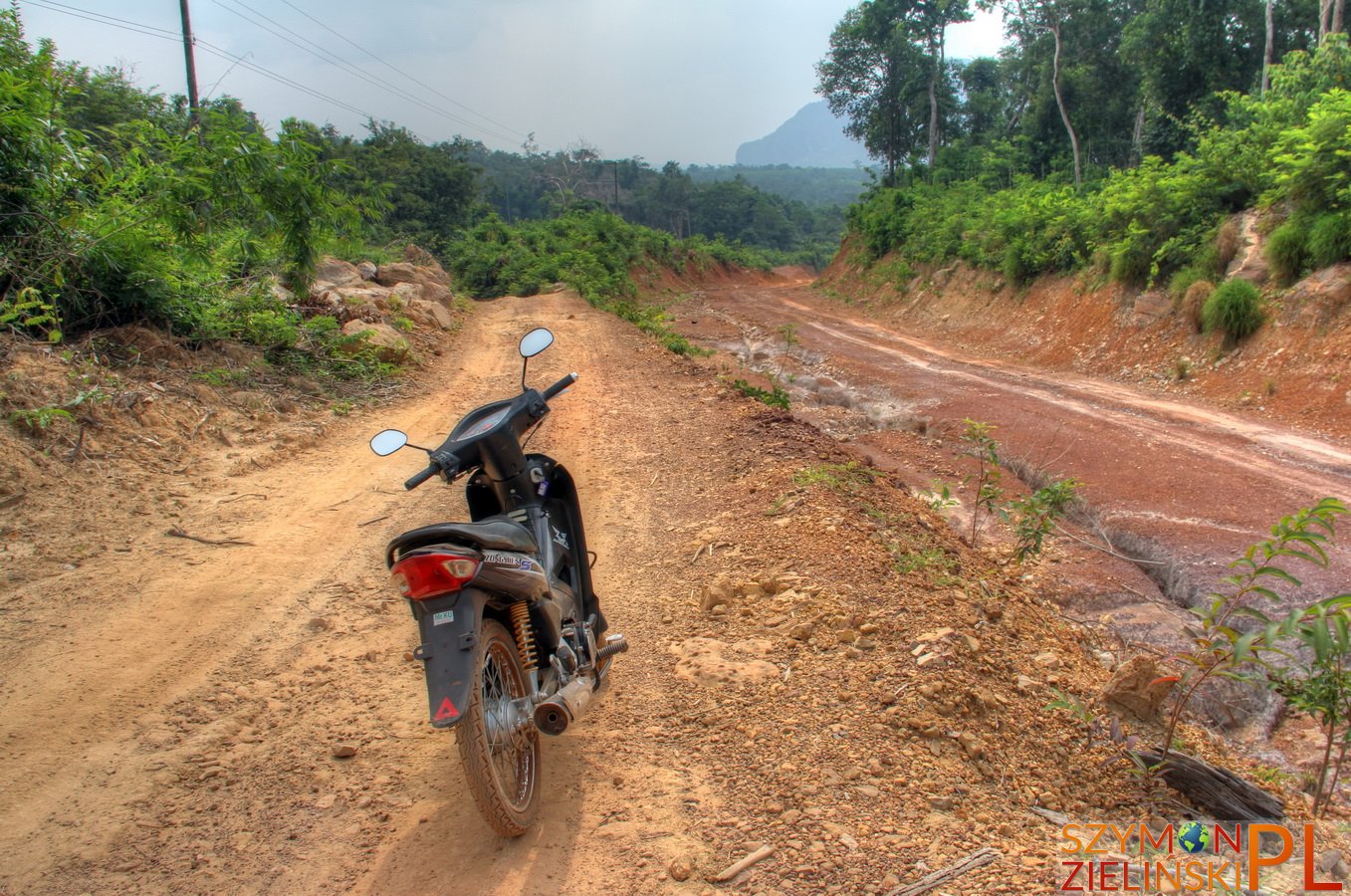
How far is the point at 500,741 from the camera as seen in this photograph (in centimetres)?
252

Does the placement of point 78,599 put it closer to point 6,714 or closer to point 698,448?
point 6,714

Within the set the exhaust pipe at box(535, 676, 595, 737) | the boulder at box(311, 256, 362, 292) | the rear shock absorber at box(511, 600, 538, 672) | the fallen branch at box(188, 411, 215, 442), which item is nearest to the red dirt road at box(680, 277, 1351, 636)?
the exhaust pipe at box(535, 676, 595, 737)

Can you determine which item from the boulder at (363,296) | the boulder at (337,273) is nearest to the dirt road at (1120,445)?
the boulder at (363,296)

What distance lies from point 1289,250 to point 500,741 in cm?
1243

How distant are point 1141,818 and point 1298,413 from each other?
27.3ft

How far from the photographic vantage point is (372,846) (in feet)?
8.31

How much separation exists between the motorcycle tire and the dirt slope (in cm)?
14

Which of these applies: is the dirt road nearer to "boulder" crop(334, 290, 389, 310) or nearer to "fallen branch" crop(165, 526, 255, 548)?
"fallen branch" crop(165, 526, 255, 548)

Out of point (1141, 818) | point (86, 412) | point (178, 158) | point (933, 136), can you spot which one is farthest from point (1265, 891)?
point (933, 136)

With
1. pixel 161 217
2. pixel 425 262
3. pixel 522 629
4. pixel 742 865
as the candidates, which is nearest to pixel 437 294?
pixel 425 262

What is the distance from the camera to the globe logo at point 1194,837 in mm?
2512

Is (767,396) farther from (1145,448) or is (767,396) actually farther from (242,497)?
(242,497)

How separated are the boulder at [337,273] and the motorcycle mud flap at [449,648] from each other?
13.5 m

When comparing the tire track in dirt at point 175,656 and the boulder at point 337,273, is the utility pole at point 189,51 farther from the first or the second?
the tire track in dirt at point 175,656
